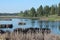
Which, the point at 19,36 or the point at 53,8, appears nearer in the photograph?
the point at 19,36

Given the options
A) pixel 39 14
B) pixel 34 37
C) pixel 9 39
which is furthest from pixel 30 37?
pixel 39 14

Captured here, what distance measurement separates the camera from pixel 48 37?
8570mm

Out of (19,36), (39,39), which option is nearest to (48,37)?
(39,39)

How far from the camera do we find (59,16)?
231 ft

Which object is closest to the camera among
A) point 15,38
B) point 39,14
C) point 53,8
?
point 15,38

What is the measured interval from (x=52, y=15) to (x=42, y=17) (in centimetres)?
797

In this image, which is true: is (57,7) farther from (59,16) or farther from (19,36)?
(19,36)

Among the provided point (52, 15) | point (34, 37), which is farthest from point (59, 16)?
point (34, 37)

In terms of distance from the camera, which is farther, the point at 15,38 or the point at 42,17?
the point at 42,17

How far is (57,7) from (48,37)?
70736 millimetres

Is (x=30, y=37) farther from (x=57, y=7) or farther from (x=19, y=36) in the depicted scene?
(x=57, y=7)

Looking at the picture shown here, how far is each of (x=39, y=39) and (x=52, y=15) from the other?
220ft

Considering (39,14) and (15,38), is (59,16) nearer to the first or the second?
(39,14)

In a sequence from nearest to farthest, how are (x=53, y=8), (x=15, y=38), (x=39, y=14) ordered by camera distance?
(x=15, y=38) < (x=39, y=14) < (x=53, y=8)
